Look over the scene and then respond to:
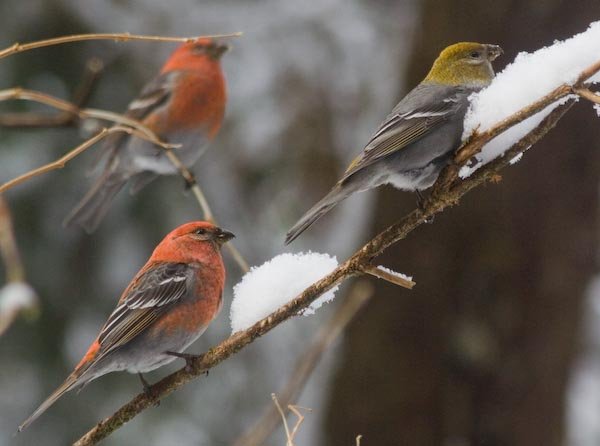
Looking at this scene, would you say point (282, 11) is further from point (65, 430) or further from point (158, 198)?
point (65, 430)

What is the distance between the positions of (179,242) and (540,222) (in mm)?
3360

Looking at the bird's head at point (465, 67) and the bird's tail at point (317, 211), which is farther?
the bird's head at point (465, 67)

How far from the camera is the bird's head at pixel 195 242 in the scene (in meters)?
4.28

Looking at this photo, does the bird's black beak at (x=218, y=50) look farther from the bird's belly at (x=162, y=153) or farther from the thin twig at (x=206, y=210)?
the thin twig at (x=206, y=210)

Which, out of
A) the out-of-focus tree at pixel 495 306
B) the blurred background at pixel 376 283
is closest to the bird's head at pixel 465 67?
the blurred background at pixel 376 283

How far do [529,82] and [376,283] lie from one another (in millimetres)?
4789

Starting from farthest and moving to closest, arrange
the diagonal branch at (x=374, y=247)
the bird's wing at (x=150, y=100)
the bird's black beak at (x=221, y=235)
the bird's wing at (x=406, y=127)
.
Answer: the bird's wing at (x=150, y=100) → the bird's black beak at (x=221, y=235) → the bird's wing at (x=406, y=127) → the diagonal branch at (x=374, y=247)

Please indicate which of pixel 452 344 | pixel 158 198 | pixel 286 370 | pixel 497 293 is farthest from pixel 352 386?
pixel 158 198

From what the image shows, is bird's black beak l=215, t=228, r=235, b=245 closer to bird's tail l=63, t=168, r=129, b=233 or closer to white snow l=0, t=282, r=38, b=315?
bird's tail l=63, t=168, r=129, b=233

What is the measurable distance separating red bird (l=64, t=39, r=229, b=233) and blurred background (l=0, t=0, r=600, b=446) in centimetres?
46

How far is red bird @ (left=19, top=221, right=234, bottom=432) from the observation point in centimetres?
385

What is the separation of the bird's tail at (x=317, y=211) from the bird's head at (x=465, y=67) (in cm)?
83

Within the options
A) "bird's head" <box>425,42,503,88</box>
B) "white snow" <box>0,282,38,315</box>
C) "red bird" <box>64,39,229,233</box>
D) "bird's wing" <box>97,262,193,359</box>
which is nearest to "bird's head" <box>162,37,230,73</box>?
"red bird" <box>64,39,229,233</box>

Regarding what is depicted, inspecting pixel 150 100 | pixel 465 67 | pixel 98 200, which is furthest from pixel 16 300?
pixel 150 100
